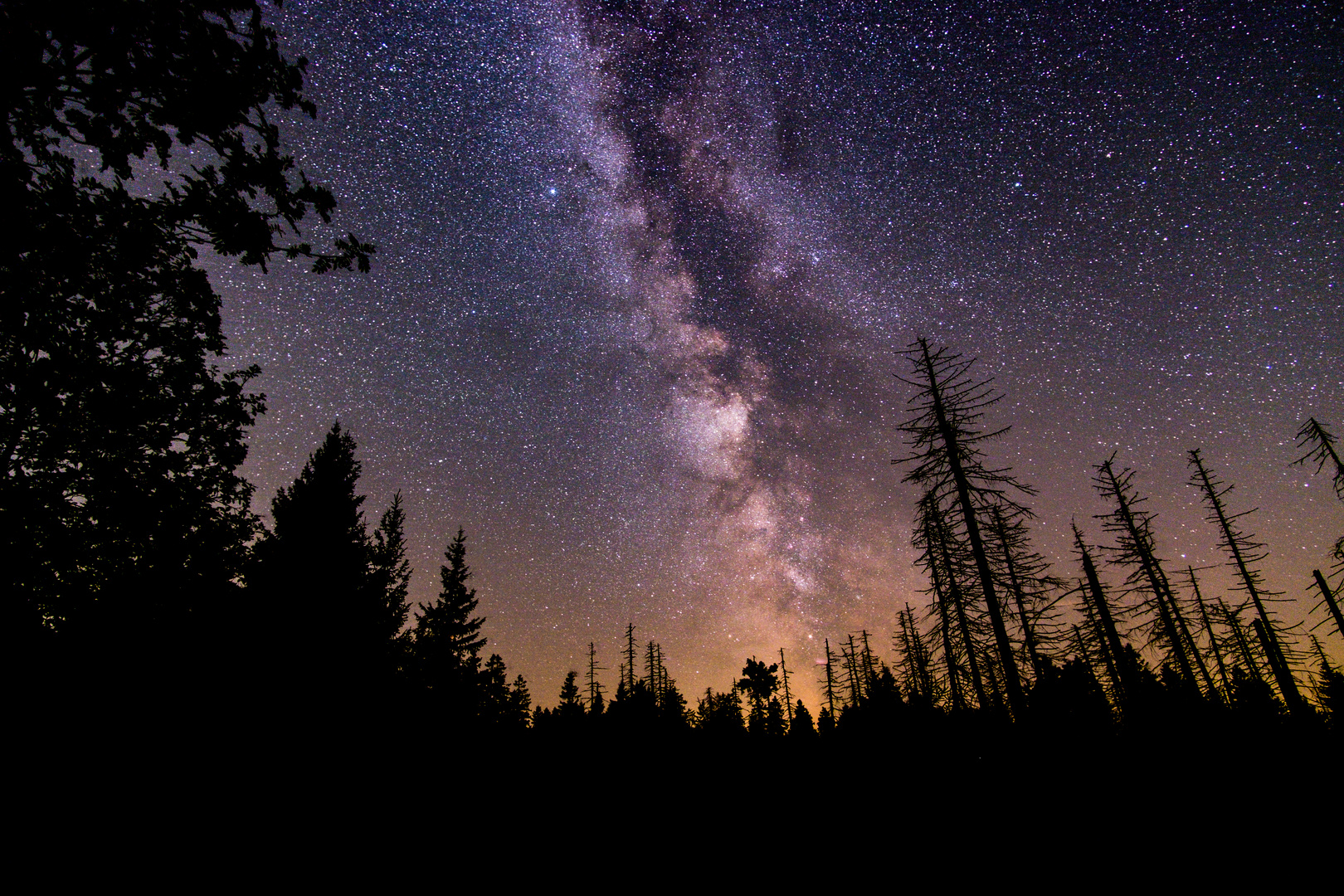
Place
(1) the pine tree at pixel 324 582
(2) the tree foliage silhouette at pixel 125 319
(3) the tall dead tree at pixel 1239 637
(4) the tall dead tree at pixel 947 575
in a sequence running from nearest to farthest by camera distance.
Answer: (2) the tree foliage silhouette at pixel 125 319 → (1) the pine tree at pixel 324 582 → (4) the tall dead tree at pixel 947 575 → (3) the tall dead tree at pixel 1239 637

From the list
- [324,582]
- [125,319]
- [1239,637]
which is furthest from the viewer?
[1239,637]

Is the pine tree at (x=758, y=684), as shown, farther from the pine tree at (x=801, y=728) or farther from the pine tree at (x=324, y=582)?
the pine tree at (x=324, y=582)

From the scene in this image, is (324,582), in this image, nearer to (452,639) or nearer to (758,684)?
(452,639)

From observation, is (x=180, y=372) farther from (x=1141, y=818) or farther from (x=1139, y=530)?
(x=1139, y=530)

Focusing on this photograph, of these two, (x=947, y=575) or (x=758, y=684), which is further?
(x=758, y=684)

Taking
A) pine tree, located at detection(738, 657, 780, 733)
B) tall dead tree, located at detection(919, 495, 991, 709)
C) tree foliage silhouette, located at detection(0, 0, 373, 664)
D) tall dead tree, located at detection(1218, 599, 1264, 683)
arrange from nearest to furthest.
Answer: tree foliage silhouette, located at detection(0, 0, 373, 664) < tall dead tree, located at detection(919, 495, 991, 709) < tall dead tree, located at detection(1218, 599, 1264, 683) < pine tree, located at detection(738, 657, 780, 733)

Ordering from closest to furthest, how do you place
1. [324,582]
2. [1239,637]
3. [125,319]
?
[125,319]
[324,582]
[1239,637]

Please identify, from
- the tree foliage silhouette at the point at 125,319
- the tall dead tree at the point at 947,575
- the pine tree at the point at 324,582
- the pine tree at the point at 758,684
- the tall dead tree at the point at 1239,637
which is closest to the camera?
the tree foliage silhouette at the point at 125,319

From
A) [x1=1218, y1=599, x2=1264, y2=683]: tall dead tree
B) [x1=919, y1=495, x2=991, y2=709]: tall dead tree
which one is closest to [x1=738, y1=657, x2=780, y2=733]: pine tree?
[x1=919, y1=495, x2=991, y2=709]: tall dead tree

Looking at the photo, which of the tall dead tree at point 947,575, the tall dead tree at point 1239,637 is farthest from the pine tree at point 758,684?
the tall dead tree at point 1239,637

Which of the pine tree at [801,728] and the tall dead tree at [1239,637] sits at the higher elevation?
the tall dead tree at [1239,637]

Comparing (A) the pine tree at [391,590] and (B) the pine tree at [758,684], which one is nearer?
(A) the pine tree at [391,590]

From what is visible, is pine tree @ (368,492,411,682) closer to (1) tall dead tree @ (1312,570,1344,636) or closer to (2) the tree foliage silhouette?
(2) the tree foliage silhouette

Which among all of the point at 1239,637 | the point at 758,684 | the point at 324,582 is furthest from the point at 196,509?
the point at 1239,637
